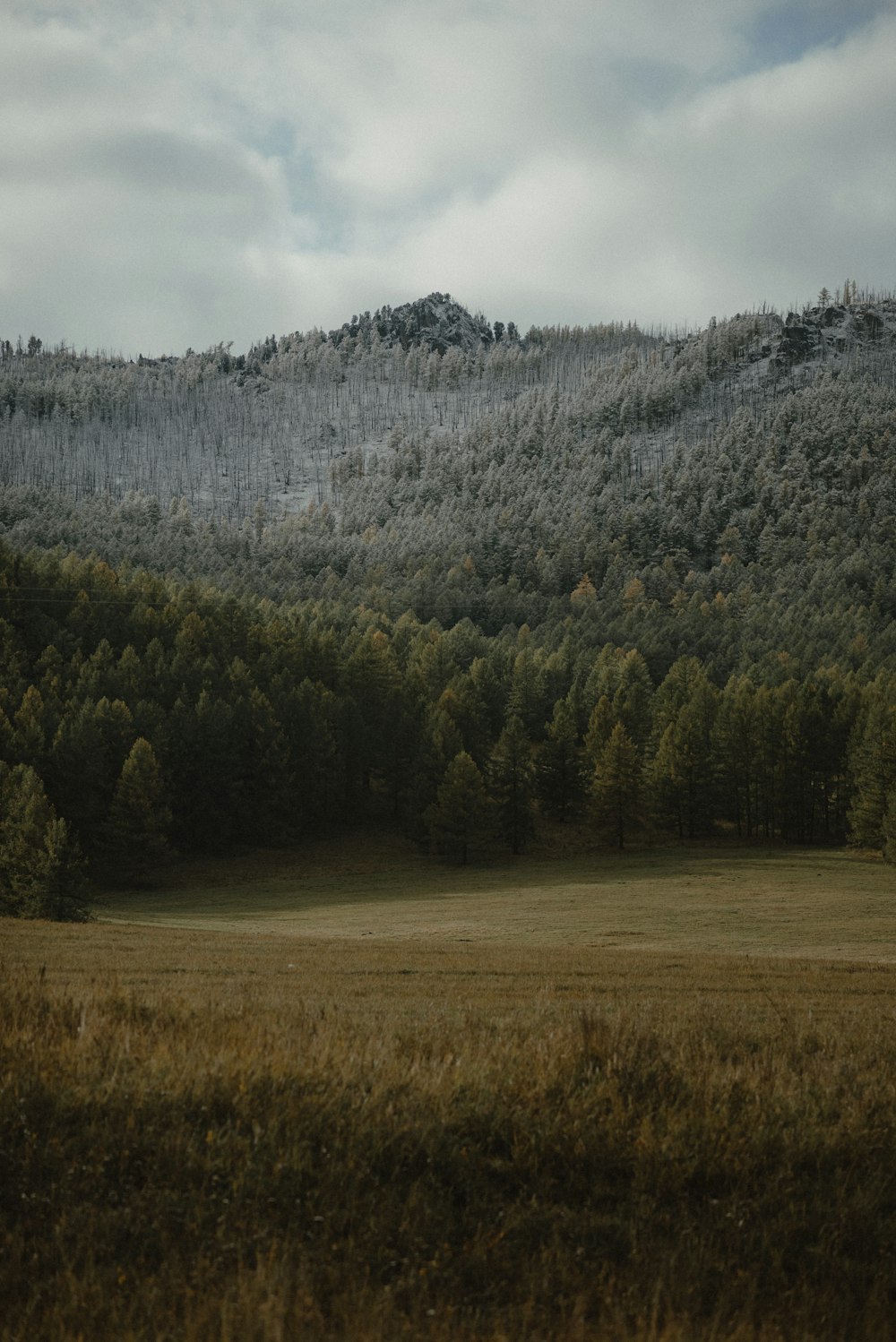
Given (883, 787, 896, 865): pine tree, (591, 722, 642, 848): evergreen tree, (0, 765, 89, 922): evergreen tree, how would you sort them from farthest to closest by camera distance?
(591, 722, 642, 848): evergreen tree → (883, 787, 896, 865): pine tree → (0, 765, 89, 922): evergreen tree

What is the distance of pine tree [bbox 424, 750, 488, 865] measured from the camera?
73.9 metres

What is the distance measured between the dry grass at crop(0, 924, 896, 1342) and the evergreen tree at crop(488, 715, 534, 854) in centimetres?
7077

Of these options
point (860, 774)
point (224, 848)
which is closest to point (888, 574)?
point (860, 774)

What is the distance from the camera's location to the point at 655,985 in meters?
18.2

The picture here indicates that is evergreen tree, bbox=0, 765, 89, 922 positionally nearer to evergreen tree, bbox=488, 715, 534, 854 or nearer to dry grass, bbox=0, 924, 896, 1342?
dry grass, bbox=0, 924, 896, 1342

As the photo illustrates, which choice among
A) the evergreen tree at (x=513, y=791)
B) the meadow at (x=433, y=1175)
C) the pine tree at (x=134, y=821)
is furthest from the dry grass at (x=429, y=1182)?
the evergreen tree at (x=513, y=791)

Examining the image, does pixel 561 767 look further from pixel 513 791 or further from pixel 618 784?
pixel 618 784

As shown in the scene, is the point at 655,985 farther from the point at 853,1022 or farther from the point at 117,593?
the point at 117,593

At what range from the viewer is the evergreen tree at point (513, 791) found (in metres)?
79.2

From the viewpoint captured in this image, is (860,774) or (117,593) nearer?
(860,774)

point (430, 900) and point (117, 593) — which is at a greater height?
point (117, 593)

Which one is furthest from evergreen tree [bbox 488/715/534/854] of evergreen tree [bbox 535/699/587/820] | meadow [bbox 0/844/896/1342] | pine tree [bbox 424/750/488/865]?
meadow [bbox 0/844/896/1342]

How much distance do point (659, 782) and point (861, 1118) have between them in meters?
76.7

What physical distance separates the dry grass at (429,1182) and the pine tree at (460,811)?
215ft
